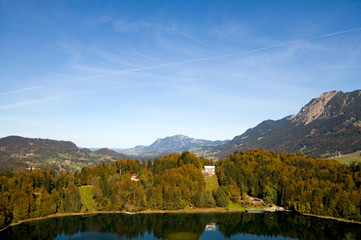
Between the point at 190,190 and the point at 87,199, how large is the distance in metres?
44.5

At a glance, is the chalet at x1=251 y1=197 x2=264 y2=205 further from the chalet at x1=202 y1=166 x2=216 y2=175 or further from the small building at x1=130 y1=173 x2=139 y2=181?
the small building at x1=130 y1=173 x2=139 y2=181

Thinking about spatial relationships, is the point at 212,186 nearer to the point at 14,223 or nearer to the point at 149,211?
the point at 149,211

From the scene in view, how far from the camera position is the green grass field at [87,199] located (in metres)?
107

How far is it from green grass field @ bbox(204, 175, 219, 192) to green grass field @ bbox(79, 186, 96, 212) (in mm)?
51309

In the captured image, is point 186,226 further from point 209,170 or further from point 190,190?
point 209,170

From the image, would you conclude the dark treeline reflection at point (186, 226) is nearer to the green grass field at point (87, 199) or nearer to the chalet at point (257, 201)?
the green grass field at point (87, 199)

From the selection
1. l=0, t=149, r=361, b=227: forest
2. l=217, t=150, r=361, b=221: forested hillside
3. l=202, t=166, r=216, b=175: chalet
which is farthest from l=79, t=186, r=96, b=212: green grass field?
l=202, t=166, r=216, b=175: chalet

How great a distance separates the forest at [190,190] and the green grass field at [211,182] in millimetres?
3904

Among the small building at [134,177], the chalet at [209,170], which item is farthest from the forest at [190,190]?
the chalet at [209,170]

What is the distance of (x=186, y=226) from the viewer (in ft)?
285

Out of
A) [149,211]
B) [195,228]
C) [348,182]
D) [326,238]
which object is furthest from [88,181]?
[348,182]

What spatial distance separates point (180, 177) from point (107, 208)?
33.4 m

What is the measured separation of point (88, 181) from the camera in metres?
137

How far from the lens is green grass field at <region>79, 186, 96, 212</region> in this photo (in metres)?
107
